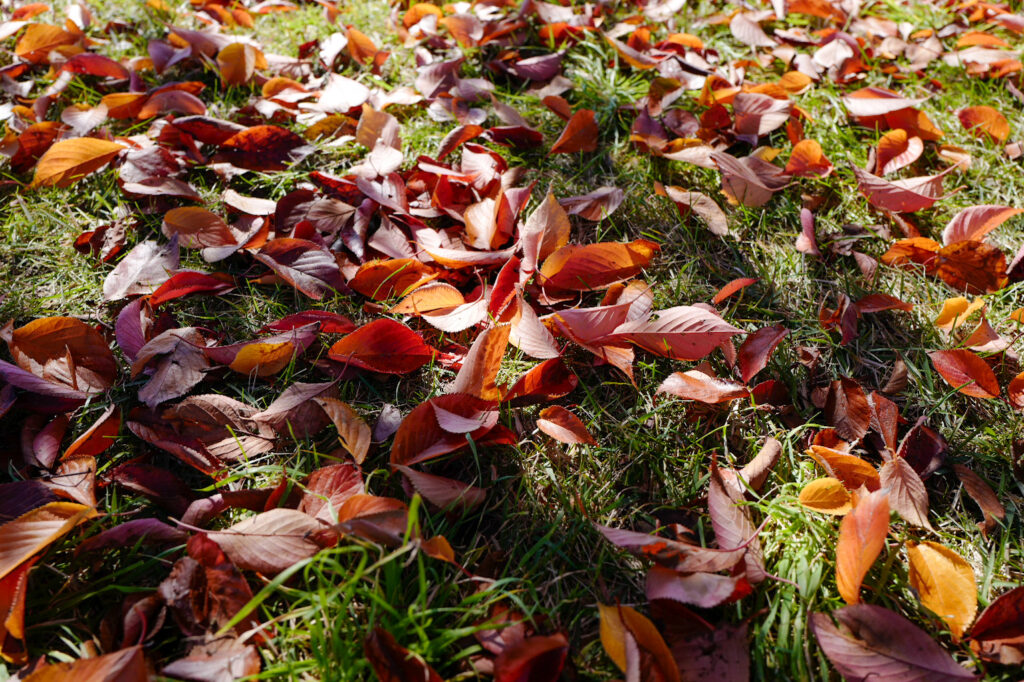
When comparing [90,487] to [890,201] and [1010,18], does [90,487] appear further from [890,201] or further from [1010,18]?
[1010,18]

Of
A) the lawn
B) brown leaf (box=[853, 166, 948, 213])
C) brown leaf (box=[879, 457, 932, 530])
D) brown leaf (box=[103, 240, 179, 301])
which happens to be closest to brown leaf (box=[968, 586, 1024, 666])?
the lawn

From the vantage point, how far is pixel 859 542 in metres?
1.11

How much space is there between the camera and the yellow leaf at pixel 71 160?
1841 millimetres

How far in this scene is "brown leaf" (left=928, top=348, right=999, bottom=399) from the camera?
1.43m

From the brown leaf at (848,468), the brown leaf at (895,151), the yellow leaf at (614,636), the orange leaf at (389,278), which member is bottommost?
the yellow leaf at (614,636)

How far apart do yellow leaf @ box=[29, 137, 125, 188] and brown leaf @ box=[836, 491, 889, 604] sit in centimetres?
210

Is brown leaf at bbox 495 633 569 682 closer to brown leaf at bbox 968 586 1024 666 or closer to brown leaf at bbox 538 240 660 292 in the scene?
brown leaf at bbox 968 586 1024 666

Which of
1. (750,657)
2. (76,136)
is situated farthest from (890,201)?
(76,136)

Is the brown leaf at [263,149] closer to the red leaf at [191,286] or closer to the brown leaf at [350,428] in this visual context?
the red leaf at [191,286]

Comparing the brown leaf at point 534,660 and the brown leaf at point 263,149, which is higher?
the brown leaf at point 263,149

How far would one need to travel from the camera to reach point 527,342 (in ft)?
4.76

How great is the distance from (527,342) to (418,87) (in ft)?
3.88

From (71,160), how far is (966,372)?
2.39m

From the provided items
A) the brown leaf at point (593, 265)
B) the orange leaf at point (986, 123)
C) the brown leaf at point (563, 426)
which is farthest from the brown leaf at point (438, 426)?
the orange leaf at point (986, 123)
